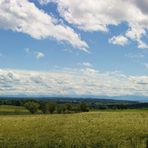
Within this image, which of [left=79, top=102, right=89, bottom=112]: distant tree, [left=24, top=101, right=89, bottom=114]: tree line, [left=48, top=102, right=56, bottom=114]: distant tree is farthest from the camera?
[left=79, top=102, right=89, bottom=112]: distant tree

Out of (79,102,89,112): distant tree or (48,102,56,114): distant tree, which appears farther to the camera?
(79,102,89,112): distant tree

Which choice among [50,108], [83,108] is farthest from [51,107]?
[83,108]

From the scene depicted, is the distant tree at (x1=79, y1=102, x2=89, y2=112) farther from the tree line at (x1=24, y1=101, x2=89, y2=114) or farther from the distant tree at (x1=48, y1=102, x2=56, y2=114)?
the distant tree at (x1=48, y1=102, x2=56, y2=114)

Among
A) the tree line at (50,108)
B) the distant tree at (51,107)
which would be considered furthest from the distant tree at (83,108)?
the distant tree at (51,107)

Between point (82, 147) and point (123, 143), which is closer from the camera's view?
point (82, 147)

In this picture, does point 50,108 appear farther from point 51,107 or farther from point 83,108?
point 83,108

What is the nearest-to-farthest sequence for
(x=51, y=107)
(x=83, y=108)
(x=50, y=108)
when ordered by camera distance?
(x=50, y=108) → (x=51, y=107) → (x=83, y=108)

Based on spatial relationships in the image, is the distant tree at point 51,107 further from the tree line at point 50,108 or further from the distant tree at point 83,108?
the distant tree at point 83,108

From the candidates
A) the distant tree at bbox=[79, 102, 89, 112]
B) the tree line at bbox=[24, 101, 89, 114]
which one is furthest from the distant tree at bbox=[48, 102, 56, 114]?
the distant tree at bbox=[79, 102, 89, 112]

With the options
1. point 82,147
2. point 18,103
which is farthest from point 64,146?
point 18,103

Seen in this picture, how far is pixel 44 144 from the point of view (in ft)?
78.9

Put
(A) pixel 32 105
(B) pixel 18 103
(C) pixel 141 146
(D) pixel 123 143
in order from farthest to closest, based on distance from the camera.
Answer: (B) pixel 18 103 → (A) pixel 32 105 → (D) pixel 123 143 → (C) pixel 141 146

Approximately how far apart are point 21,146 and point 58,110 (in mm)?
117186

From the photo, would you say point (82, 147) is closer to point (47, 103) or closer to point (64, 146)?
point (64, 146)
